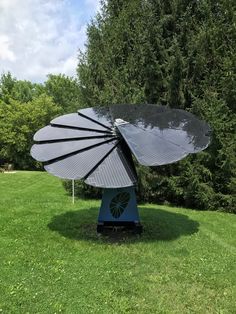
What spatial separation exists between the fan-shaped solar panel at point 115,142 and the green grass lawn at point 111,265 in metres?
1.58

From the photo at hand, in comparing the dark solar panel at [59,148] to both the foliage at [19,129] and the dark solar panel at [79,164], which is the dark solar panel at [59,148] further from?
the foliage at [19,129]

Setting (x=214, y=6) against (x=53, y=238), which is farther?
(x=214, y=6)

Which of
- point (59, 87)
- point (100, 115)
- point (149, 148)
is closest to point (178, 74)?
point (100, 115)

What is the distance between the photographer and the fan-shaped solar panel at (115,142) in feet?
27.8

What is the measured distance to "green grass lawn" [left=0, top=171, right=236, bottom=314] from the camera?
6266mm

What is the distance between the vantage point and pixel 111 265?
7.79 m

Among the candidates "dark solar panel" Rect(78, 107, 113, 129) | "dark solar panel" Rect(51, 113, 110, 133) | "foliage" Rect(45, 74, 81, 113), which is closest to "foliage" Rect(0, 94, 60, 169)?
"foliage" Rect(45, 74, 81, 113)

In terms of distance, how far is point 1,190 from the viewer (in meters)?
21.2

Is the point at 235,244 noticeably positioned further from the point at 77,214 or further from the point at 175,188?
the point at 175,188

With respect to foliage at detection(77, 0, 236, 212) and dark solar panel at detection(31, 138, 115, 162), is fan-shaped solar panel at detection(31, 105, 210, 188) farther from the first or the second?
foliage at detection(77, 0, 236, 212)

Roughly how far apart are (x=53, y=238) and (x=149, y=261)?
2427 mm

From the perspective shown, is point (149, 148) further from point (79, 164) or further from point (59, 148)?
point (59, 148)

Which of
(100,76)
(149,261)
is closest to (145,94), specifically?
(100,76)

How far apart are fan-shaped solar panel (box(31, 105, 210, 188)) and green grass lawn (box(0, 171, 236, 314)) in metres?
1.58
